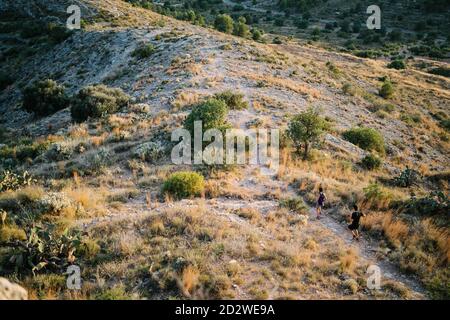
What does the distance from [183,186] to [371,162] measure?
1212 centimetres

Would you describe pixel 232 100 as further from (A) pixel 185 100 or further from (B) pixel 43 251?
(B) pixel 43 251

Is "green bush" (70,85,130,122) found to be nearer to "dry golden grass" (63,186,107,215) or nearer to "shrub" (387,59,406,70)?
"dry golden grass" (63,186,107,215)

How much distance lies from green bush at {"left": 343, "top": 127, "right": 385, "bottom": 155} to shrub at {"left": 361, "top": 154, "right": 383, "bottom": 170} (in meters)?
3.43

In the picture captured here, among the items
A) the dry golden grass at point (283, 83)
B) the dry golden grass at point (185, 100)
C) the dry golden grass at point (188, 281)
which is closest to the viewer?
the dry golden grass at point (188, 281)

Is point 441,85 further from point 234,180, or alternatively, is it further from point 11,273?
point 11,273

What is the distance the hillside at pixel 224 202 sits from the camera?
9.22m

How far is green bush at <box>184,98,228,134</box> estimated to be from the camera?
18.0m

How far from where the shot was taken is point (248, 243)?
1052 cm

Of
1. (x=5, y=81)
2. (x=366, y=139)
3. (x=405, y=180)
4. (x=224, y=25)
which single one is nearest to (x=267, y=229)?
(x=405, y=180)

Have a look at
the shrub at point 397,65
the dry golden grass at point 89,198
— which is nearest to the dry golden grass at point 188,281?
the dry golden grass at point 89,198

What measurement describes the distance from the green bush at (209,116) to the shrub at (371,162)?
27.4ft

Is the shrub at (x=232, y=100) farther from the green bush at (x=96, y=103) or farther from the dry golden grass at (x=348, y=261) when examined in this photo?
the dry golden grass at (x=348, y=261)

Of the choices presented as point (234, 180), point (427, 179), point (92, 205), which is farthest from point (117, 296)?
point (427, 179)

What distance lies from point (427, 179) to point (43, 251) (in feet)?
67.4
